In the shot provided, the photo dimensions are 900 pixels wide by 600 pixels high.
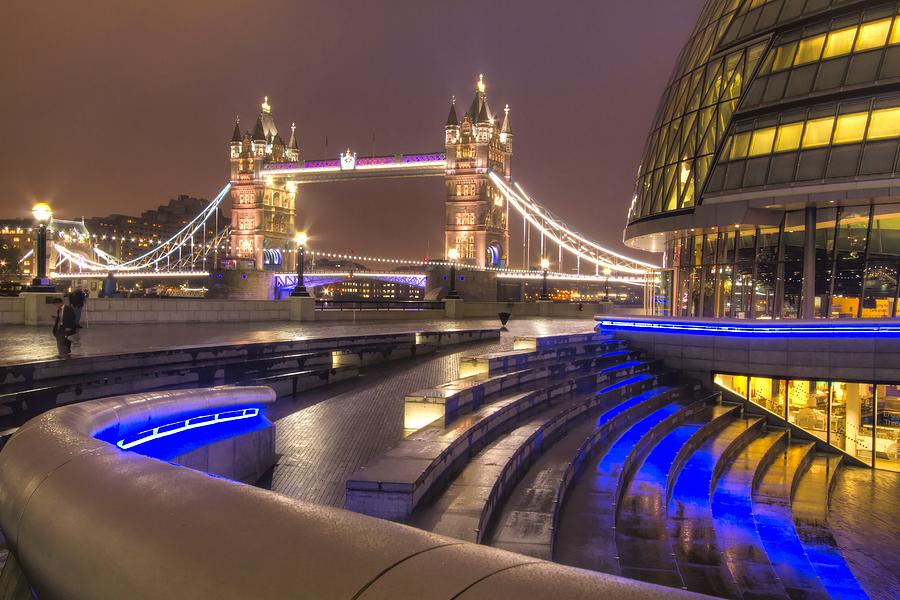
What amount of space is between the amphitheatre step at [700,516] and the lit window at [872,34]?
1293 centimetres

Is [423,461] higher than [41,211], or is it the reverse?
[41,211]

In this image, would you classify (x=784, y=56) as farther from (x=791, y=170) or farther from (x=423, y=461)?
(x=423, y=461)

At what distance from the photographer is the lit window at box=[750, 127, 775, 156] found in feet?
74.2

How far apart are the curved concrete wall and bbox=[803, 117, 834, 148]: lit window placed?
75.2 ft

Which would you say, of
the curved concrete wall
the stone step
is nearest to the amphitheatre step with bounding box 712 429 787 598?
the stone step

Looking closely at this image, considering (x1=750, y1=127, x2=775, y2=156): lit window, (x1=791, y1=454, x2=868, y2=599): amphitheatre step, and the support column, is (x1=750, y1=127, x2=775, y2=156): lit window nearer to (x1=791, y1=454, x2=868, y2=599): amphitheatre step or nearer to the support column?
the support column

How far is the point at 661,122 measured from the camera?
29562 millimetres

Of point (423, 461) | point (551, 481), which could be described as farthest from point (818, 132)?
point (423, 461)

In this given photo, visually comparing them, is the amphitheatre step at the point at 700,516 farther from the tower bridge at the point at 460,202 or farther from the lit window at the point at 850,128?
the tower bridge at the point at 460,202

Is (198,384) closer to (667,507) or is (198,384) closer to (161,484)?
(667,507)

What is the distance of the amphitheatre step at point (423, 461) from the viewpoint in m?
6.33

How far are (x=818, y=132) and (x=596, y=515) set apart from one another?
711 inches

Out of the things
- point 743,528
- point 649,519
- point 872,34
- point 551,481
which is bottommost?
point 743,528

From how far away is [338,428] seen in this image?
391 inches
